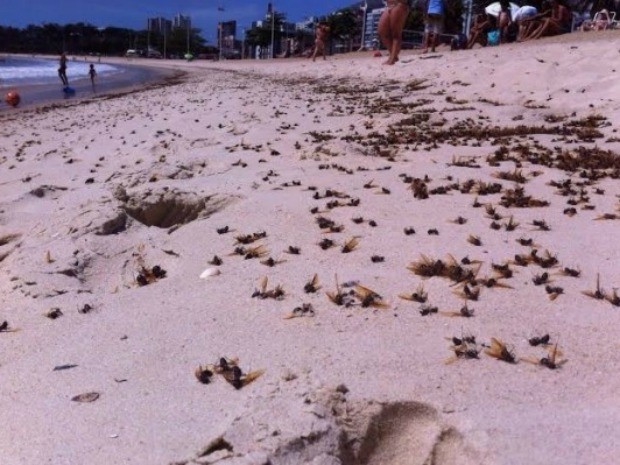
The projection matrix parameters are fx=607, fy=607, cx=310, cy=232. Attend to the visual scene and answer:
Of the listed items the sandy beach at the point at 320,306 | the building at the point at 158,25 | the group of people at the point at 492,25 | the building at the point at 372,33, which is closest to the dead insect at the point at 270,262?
the sandy beach at the point at 320,306

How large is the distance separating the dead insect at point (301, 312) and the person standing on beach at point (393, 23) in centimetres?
1520

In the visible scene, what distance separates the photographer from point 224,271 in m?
3.63

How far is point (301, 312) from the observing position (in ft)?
9.83

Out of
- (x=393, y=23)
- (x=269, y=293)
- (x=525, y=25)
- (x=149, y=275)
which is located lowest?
(x=149, y=275)

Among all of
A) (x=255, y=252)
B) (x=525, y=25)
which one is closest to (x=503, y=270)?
(x=255, y=252)

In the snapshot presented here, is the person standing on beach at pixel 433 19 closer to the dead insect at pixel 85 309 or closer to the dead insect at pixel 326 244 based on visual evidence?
the dead insect at pixel 326 244

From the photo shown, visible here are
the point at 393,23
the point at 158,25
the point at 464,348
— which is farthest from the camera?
the point at 158,25

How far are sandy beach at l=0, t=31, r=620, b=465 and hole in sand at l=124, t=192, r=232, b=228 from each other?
0.02m

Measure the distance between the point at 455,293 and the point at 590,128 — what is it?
217 inches

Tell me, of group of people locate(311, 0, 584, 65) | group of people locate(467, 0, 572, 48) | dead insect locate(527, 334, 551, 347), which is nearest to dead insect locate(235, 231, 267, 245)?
dead insect locate(527, 334, 551, 347)

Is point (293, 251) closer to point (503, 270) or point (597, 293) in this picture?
point (503, 270)

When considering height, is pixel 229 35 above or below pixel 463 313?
above

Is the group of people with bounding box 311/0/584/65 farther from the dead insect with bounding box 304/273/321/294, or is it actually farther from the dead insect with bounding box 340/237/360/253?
the dead insect with bounding box 304/273/321/294

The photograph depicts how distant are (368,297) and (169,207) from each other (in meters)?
2.81
